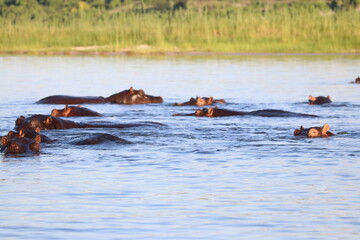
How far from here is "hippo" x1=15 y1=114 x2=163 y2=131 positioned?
9617mm

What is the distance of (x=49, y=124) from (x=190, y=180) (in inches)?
135

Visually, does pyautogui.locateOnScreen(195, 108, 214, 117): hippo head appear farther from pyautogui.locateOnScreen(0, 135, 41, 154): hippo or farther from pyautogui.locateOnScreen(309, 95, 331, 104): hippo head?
pyautogui.locateOnScreen(0, 135, 41, 154): hippo

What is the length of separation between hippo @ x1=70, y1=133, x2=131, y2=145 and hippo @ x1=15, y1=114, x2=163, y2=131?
54 cm

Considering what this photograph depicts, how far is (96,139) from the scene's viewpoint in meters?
8.95

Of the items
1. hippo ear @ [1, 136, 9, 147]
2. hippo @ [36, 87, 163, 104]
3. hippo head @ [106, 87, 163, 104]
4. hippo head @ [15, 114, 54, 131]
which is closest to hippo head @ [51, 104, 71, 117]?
hippo head @ [15, 114, 54, 131]

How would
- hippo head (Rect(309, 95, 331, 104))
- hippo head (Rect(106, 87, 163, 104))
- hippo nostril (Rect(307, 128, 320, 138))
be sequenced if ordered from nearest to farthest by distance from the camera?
hippo nostril (Rect(307, 128, 320, 138)), hippo head (Rect(309, 95, 331, 104)), hippo head (Rect(106, 87, 163, 104))

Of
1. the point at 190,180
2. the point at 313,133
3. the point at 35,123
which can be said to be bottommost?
the point at 190,180

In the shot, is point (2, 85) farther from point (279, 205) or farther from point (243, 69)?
point (279, 205)

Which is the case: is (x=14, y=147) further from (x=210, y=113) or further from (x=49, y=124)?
(x=210, y=113)

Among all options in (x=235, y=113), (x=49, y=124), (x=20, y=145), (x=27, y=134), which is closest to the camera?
(x=20, y=145)

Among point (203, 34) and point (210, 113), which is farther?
point (203, 34)

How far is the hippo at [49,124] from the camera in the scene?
9617mm

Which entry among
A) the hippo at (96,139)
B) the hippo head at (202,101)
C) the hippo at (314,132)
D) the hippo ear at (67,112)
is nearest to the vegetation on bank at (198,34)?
the hippo head at (202,101)

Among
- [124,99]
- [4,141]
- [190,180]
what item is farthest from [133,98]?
[190,180]
